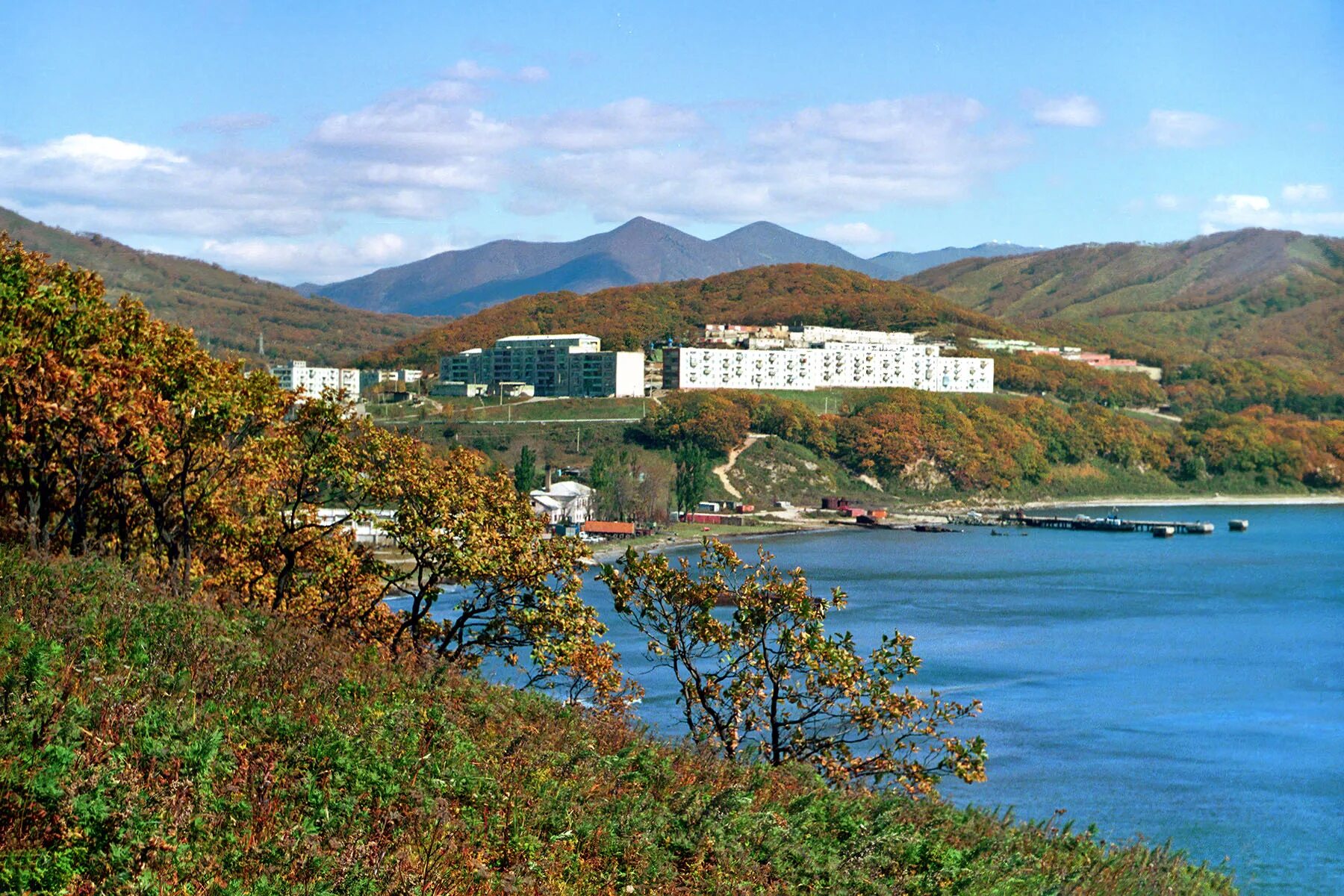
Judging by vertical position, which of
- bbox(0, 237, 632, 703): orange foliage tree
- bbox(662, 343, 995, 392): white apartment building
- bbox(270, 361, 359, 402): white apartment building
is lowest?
bbox(0, 237, 632, 703): orange foliage tree

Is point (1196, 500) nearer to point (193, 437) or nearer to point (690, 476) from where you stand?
point (690, 476)

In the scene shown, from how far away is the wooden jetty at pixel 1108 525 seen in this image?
238ft

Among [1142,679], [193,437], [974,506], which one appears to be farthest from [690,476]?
[193,437]

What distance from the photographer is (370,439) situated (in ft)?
40.7

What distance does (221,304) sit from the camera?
516ft

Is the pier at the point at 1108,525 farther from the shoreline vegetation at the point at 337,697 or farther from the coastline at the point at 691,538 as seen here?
the shoreline vegetation at the point at 337,697

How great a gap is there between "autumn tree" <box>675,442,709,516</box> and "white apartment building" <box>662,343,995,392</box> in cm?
2137

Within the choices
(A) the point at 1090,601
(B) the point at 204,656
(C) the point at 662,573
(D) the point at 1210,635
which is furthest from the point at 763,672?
(A) the point at 1090,601

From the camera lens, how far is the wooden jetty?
72625mm

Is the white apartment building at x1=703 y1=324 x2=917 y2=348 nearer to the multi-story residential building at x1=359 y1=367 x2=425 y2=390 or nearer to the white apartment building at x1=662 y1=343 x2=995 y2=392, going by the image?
the white apartment building at x1=662 y1=343 x2=995 y2=392

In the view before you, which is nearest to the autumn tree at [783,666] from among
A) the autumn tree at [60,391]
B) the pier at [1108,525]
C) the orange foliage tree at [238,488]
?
the orange foliage tree at [238,488]

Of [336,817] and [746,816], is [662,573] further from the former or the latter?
[336,817]

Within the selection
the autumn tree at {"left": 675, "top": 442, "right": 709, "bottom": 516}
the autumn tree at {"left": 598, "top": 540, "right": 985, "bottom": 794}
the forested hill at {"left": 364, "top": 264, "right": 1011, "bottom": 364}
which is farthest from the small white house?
the forested hill at {"left": 364, "top": 264, "right": 1011, "bottom": 364}

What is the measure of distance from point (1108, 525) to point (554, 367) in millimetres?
42118
